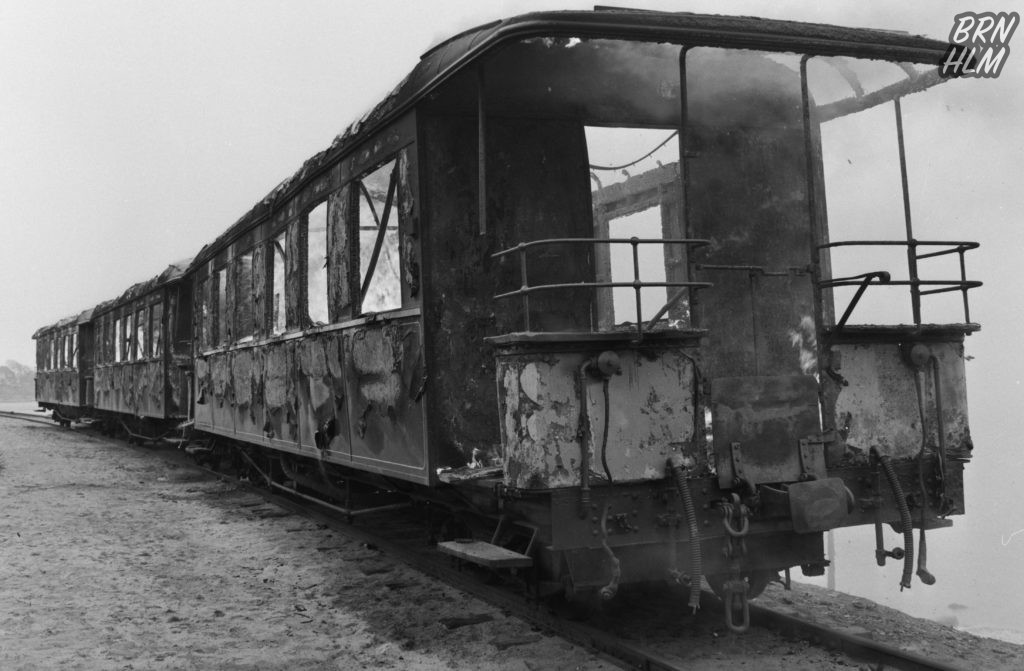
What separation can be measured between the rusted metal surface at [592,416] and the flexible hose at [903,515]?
40.3 inches

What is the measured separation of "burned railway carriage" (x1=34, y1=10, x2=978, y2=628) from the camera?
4.27 meters

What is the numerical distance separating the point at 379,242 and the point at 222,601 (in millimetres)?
2555

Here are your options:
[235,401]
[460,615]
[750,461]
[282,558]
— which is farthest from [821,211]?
[235,401]

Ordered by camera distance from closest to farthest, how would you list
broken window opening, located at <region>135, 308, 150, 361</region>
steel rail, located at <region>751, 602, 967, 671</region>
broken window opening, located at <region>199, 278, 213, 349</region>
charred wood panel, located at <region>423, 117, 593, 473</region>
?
1. steel rail, located at <region>751, 602, 967, 671</region>
2. charred wood panel, located at <region>423, 117, 593, 473</region>
3. broken window opening, located at <region>199, 278, 213, 349</region>
4. broken window opening, located at <region>135, 308, 150, 361</region>

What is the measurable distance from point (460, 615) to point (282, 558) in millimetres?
2460

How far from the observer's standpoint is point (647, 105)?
227 inches

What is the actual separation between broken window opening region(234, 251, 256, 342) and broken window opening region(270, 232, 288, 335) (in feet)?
3.11

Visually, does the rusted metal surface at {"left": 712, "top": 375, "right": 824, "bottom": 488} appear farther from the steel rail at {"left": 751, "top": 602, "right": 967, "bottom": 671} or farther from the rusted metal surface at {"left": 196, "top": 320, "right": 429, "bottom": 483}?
the rusted metal surface at {"left": 196, "top": 320, "right": 429, "bottom": 483}

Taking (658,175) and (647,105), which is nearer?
(647,105)

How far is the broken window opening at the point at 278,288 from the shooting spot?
28.1 ft

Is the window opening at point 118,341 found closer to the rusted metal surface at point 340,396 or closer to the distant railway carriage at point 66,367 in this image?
the distant railway carriage at point 66,367

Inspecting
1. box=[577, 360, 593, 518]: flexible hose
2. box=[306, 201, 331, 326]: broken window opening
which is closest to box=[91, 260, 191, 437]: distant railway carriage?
box=[306, 201, 331, 326]: broken window opening

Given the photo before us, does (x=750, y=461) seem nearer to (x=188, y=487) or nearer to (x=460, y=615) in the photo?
(x=460, y=615)

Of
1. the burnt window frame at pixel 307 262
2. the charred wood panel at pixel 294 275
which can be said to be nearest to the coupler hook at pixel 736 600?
the burnt window frame at pixel 307 262
